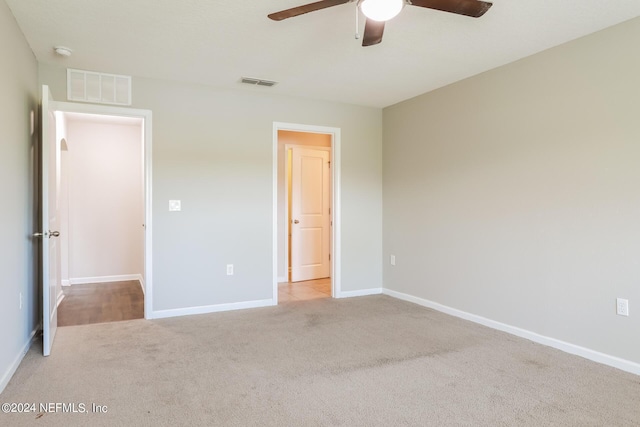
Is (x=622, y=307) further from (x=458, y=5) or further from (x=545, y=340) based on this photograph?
(x=458, y=5)

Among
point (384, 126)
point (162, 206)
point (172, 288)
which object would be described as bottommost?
point (172, 288)

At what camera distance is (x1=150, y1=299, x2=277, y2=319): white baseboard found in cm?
396

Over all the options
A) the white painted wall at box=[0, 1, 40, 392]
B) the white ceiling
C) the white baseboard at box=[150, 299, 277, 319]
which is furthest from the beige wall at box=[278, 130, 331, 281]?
the white painted wall at box=[0, 1, 40, 392]

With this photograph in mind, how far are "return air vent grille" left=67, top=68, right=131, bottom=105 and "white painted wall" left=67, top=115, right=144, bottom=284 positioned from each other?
2.21m

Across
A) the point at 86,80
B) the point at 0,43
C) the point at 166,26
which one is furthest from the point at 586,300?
the point at 86,80

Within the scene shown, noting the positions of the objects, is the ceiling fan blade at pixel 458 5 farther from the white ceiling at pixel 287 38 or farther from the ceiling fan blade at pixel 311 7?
the white ceiling at pixel 287 38

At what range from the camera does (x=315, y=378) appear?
256cm

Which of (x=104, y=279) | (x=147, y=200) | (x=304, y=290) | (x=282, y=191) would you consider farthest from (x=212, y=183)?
(x=104, y=279)

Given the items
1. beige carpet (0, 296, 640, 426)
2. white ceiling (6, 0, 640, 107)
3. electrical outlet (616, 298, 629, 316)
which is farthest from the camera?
electrical outlet (616, 298, 629, 316)

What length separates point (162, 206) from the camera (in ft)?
13.0

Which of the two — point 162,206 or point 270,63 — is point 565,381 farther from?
point 162,206

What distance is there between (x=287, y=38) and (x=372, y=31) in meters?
0.95

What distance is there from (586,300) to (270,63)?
125 inches

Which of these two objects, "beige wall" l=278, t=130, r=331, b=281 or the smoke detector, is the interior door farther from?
the smoke detector
